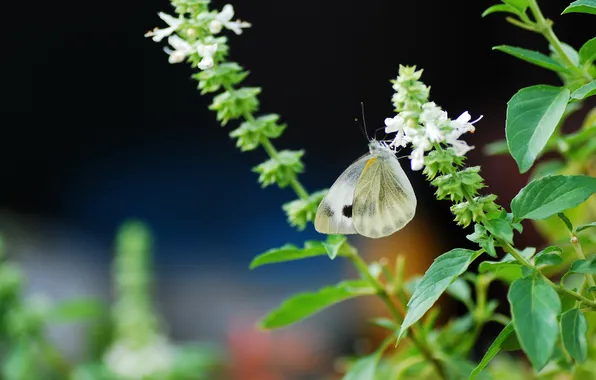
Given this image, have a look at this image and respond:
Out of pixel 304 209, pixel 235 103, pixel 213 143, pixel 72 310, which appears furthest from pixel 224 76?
pixel 213 143

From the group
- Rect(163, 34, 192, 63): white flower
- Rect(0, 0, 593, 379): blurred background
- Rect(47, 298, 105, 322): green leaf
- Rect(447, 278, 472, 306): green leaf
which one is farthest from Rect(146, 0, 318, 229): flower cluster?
Rect(0, 0, 593, 379): blurred background

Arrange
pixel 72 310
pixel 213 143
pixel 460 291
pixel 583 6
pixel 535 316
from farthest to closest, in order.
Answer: pixel 213 143
pixel 72 310
pixel 460 291
pixel 583 6
pixel 535 316

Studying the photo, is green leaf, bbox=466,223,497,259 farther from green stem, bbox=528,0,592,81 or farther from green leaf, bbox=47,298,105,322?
green leaf, bbox=47,298,105,322

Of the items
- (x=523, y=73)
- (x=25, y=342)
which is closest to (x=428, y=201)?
(x=523, y=73)

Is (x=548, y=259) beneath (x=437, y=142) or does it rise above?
beneath

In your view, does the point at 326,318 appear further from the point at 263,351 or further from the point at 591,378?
the point at 591,378

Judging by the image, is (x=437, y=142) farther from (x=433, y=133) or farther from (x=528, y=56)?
(x=528, y=56)
